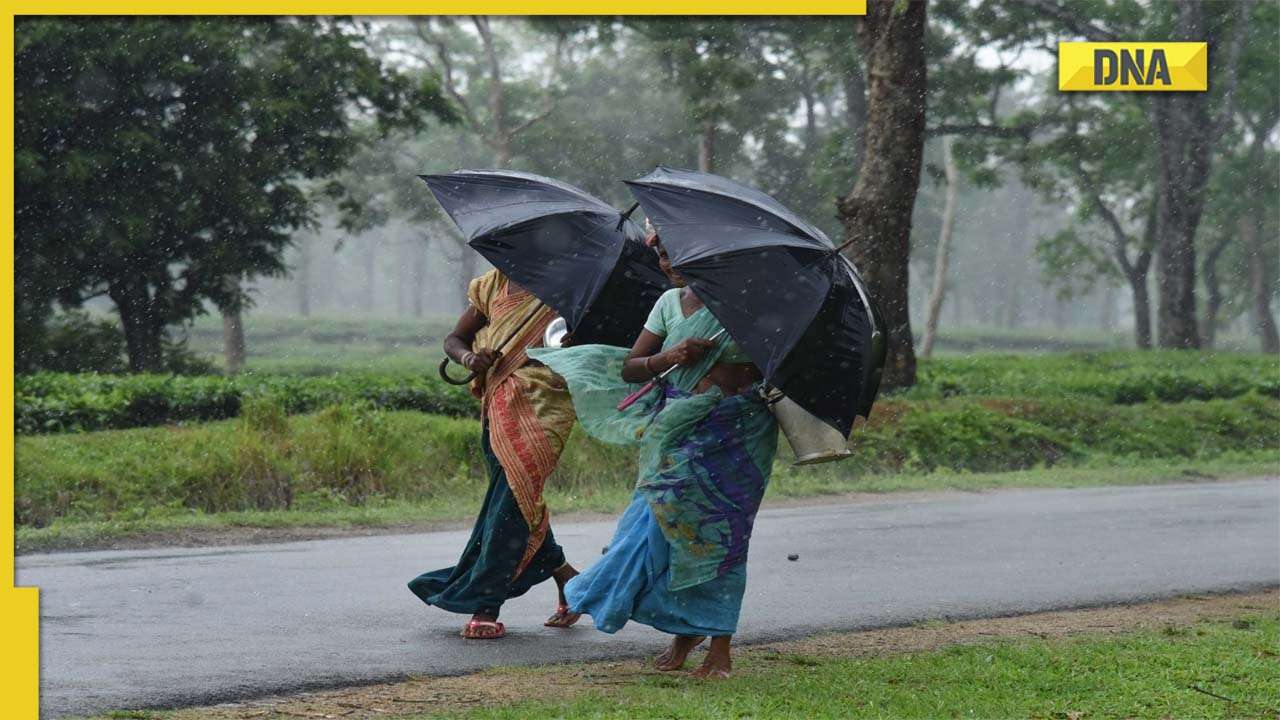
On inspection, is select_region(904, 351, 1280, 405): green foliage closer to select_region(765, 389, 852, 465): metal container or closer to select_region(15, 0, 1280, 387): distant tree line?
select_region(15, 0, 1280, 387): distant tree line

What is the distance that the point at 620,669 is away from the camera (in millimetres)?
5887

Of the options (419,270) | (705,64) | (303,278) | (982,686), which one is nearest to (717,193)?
(982,686)

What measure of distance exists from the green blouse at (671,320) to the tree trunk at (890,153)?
37.2 ft

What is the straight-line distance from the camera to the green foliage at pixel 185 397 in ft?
44.1

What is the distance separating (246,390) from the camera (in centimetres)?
1477

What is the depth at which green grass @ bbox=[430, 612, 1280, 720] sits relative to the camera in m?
5.15

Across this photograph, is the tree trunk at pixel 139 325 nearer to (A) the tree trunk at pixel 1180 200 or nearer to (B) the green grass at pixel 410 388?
(B) the green grass at pixel 410 388

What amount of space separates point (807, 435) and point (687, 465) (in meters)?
0.49

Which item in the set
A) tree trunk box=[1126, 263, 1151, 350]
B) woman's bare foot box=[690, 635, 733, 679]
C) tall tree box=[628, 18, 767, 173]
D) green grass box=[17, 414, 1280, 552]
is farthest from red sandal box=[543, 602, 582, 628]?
tree trunk box=[1126, 263, 1151, 350]

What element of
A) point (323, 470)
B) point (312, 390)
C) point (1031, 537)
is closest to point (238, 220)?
point (312, 390)

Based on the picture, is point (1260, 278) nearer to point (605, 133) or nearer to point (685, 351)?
point (605, 133)

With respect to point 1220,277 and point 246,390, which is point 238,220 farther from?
point 1220,277
